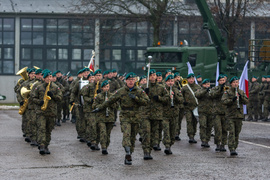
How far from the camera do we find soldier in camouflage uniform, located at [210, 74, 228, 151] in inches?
557

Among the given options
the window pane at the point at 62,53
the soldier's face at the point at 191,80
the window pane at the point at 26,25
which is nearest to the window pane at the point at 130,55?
the window pane at the point at 62,53

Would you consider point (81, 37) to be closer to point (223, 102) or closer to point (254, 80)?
point (254, 80)

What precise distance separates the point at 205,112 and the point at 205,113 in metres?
0.03

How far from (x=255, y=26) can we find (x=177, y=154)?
30.1 meters

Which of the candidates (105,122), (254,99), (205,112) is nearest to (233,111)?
(205,112)

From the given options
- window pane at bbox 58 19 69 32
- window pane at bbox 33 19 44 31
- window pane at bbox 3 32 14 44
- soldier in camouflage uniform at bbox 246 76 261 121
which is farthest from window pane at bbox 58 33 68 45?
soldier in camouflage uniform at bbox 246 76 261 121

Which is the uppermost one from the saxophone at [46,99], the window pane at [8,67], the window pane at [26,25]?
the window pane at [26,25]

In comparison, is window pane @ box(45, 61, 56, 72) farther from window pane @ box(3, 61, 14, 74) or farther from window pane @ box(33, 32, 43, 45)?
window pane @ box(3, 61, 14, 74)

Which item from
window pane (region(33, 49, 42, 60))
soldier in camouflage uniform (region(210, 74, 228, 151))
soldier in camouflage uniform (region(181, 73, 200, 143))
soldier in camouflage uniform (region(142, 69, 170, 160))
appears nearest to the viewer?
soldier in camouflage uniform (region(142, 69, 170, 160))

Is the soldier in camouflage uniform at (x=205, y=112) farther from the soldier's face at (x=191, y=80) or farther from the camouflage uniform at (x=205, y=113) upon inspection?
the soldier's face at (x=191, y=80)

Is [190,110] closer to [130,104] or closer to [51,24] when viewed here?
[130,104]

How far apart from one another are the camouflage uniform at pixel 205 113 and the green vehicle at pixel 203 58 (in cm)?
1145

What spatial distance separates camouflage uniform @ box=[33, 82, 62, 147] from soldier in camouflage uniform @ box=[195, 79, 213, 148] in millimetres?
3602

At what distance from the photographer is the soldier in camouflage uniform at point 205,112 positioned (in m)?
15.2
